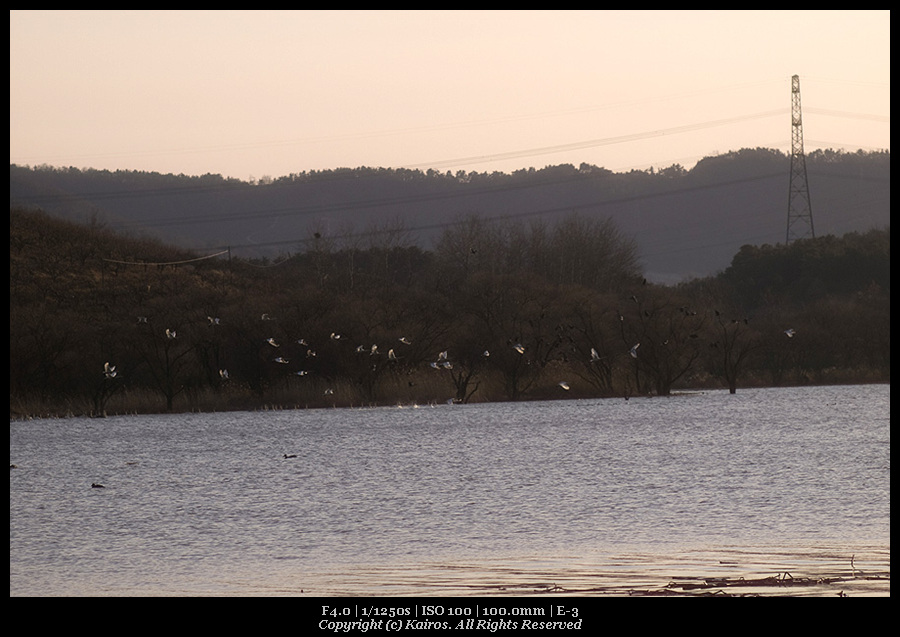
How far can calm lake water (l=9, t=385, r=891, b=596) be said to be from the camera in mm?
17422

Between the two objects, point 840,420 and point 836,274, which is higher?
point 836,274

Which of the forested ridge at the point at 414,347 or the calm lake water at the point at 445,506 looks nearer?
the calm lake water at the point at 445,506

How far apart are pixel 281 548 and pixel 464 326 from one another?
53.9m

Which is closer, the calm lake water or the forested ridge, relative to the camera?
the calm lake water

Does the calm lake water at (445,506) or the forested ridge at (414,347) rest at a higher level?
the forested ridge at (414,347)

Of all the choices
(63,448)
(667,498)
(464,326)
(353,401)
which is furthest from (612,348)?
(667,498)

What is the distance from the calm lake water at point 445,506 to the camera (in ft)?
57.2

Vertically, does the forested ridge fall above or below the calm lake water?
above

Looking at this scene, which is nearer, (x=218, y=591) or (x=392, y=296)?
(x=218, y=591)

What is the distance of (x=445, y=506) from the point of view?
26.4m

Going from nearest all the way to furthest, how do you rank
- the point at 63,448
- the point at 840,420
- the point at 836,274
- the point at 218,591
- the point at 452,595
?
the point at 452,595
the point at 218,591
the point at 63,448
the point at 840,420
the point at 836,274

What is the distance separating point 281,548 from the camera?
67.2 feet

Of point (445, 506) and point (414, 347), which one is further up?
point (414, 347)

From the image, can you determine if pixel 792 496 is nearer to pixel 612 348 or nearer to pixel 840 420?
pixel 840 420
